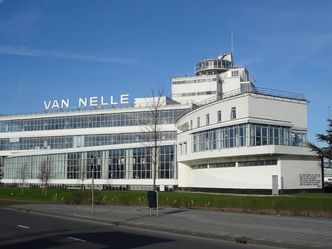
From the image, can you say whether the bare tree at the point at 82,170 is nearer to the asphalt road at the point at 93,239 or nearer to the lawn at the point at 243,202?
the lawn at the point at 243,202

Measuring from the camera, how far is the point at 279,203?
96.2ft

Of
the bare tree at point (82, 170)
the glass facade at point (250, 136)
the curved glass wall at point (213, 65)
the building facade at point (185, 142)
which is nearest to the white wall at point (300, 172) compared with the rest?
the building facade at point (185, 142)

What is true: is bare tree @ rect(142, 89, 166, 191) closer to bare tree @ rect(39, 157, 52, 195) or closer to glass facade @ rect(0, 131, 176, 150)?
glass facade @ rect(0, 131, 176, 150)

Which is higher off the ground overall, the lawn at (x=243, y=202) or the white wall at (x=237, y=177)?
the white wall at (x=237, y=177)

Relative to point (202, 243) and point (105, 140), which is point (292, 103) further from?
point (105, 140)

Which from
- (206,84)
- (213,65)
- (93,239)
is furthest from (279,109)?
(213,65)

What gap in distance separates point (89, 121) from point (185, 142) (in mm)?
39086

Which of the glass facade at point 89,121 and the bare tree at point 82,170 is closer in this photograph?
the bare tree at point 82,170

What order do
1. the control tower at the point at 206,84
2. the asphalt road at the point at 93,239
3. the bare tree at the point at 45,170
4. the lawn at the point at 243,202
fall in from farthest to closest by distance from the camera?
1. the control tower at the point at 206,84
2. the bare tree at the point at 45,170
3. the lawn at the point at 243,202
4. the asphalt road at the point at 93,239

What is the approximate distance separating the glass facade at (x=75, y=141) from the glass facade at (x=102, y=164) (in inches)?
219

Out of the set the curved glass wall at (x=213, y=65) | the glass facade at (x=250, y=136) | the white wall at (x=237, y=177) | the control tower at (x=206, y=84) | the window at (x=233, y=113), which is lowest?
the white wall at (x=237, y=177)

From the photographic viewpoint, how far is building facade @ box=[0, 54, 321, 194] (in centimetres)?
5200

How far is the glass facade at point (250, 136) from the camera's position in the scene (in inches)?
2042

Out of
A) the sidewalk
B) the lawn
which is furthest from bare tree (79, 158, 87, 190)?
the sidewalk
